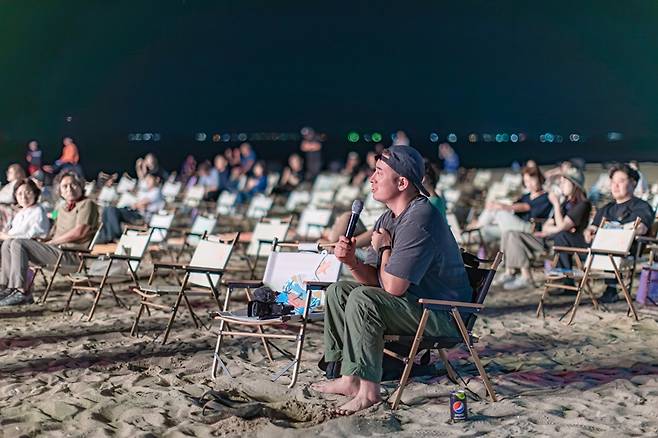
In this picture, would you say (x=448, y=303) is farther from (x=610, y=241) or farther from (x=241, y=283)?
(x=610, y=241)

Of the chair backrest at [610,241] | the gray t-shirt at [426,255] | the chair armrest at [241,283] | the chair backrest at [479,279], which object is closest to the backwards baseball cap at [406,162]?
the gray t-shirt at [426,255]

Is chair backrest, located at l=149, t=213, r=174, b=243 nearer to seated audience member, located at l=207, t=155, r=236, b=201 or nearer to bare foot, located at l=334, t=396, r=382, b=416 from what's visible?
bare foot, located at l=334, t=396, r=382, b=416

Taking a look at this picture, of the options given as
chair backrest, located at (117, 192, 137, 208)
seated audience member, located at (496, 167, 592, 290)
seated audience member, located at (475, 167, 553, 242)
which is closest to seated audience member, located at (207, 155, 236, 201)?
chair backrest, located at (117, 192, 137, 208)

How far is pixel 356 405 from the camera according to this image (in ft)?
14.5

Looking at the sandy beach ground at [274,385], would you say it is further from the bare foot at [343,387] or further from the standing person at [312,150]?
the standing person at [312,150]

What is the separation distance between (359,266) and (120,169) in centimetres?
3342

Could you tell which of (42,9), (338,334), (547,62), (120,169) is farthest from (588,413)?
(547,62)

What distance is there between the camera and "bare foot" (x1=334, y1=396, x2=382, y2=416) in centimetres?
436

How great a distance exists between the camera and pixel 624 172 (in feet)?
25.4

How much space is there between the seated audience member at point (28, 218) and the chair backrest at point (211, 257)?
6.32 feet

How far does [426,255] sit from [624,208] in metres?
3.94

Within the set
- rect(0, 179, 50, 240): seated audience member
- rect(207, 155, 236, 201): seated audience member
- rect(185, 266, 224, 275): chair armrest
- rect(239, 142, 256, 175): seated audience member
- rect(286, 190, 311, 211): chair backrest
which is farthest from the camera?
rect(239, 142, 256, 175): seated audience member

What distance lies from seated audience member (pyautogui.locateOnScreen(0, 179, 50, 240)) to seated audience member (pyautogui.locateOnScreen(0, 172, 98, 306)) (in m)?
0.12

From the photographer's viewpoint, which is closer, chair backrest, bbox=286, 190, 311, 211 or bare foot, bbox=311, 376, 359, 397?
bare foot, bbox=311, 376, 359, 397
